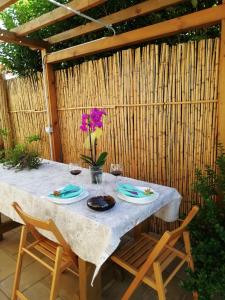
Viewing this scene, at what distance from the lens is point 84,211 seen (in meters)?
1.53

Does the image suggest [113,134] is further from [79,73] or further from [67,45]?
[67,45]

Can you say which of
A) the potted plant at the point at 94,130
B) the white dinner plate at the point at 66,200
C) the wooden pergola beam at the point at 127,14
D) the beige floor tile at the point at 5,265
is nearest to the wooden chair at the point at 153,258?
the white dinner plate at the point at 66,200

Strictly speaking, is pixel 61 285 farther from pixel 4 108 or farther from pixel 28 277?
pixel 4 108

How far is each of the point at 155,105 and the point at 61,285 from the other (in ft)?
6.21

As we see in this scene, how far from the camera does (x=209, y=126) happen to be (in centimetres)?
217

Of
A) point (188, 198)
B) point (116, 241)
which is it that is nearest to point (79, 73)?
point (188, 198)

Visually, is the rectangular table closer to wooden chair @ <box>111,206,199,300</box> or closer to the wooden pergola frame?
wooden chair @ <box>111,206,199,300</box>

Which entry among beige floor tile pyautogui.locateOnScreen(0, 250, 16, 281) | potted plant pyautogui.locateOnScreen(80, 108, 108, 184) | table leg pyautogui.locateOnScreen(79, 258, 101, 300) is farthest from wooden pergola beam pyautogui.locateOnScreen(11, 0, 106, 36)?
beige floor tile pyautogui.locateOnScreen(0, 250, 16, 281)

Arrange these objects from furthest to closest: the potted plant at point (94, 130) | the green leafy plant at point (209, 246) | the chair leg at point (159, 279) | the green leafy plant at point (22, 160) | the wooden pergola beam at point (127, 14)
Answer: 1. the green leafy plant at point (22, 160)
2. the wooden pergola beam at point (127, 14)
3. the potted plant at point (94, 130)
4. the green leafy plant at point (209, 246)
5. the chair leg at point (159, 279)

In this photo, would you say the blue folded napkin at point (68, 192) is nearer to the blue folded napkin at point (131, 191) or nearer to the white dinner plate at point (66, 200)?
the white dinner plate at point (66, 200)

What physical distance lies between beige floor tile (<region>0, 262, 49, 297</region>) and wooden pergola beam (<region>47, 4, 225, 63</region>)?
2353 mm

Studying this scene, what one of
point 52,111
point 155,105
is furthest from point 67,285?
point 52,111

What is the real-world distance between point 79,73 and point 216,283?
2.72 meters

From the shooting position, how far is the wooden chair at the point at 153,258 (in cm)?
138
